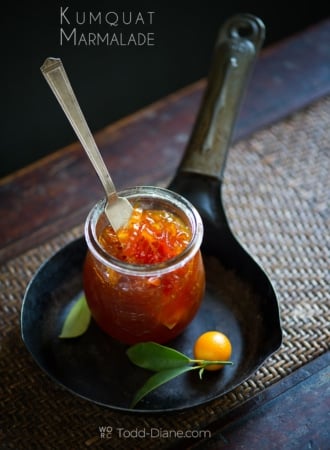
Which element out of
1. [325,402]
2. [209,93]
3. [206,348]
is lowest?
[325,402]

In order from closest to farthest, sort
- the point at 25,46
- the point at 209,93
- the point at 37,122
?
the point at 209,93 → the point at 25,46 → the point at 37,122

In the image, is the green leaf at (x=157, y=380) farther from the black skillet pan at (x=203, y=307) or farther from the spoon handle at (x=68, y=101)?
the spoon handle at (x=68, y=101)

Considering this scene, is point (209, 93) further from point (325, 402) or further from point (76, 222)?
point (325, 402)

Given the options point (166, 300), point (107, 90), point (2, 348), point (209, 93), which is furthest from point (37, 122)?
point (166, 300)

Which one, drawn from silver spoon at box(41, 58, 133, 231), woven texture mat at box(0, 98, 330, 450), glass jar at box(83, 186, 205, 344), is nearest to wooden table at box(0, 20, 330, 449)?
woven texture mat at box(0, 98, 330, 450)

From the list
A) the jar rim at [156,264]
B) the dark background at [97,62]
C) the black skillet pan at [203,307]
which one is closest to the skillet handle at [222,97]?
the black skillet pan at [203,307]

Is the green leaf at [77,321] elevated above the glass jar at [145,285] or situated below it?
below

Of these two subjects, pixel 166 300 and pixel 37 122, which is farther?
pixel 37 122

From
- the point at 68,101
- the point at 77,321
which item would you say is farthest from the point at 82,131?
the point at 77,321

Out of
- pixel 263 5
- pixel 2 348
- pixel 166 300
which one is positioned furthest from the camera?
pixel 263 5
